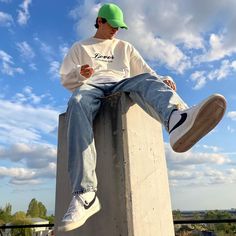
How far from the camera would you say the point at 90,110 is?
2225 millimetres

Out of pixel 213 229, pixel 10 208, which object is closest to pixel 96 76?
pixel 213 229

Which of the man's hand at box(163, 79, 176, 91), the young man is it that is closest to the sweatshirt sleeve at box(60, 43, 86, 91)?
the young man

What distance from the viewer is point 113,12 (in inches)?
105

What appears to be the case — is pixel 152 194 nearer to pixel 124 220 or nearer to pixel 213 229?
pixel 124 220

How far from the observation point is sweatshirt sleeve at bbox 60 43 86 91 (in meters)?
2.38

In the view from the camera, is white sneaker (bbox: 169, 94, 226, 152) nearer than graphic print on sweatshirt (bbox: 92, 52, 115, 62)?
Yes

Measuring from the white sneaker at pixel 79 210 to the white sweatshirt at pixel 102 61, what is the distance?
95 centimetres

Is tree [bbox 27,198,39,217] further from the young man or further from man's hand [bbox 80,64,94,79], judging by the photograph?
man's hand [bbox 80,64,94,79]

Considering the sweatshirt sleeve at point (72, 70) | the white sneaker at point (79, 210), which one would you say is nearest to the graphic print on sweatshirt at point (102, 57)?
the sweatshirt sleeve at point (72, 70)

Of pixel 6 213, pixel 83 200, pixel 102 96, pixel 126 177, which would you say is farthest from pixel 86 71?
pixel 6 213

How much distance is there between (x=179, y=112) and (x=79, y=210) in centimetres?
83

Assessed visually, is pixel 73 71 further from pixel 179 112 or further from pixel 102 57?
pixel 179 112

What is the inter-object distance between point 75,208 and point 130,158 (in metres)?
0.56

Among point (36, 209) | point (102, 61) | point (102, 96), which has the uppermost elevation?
point (36, 209)
